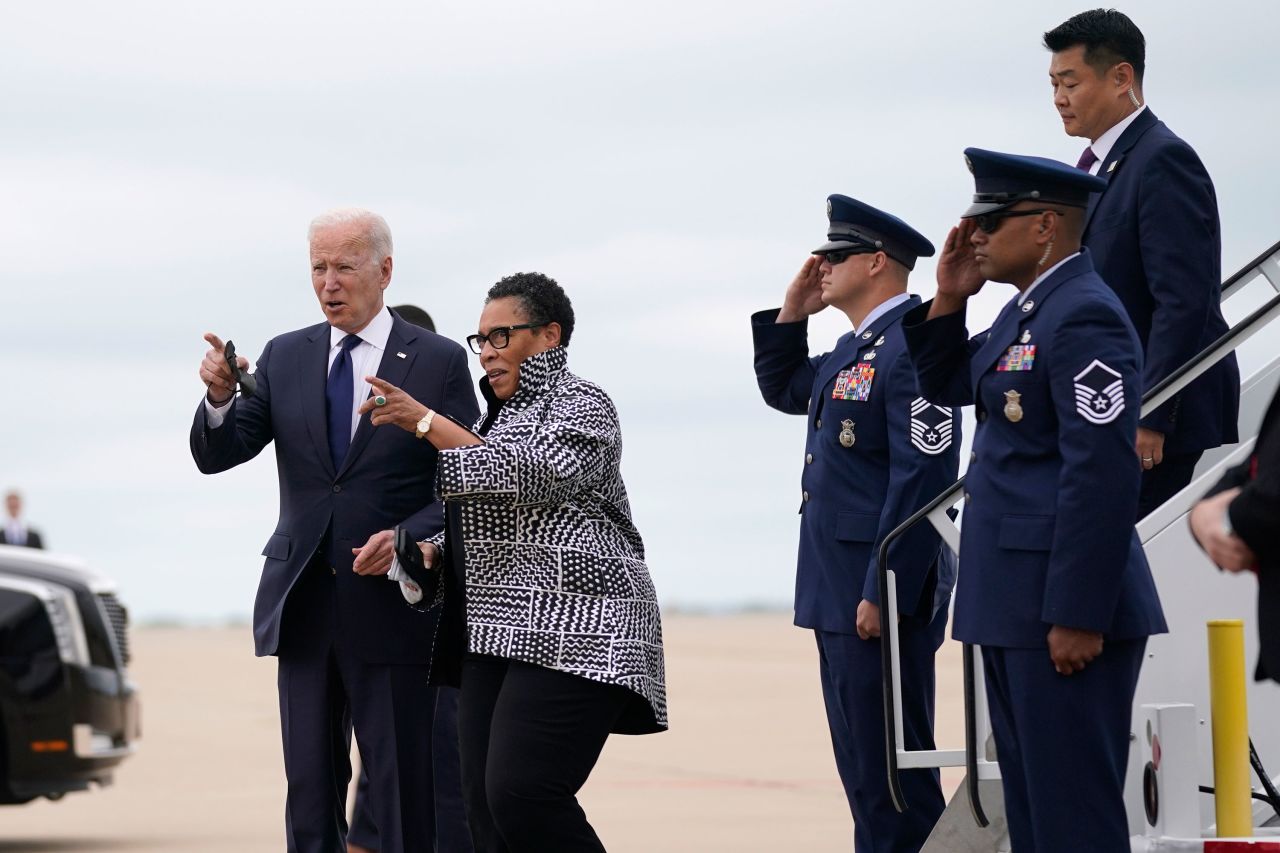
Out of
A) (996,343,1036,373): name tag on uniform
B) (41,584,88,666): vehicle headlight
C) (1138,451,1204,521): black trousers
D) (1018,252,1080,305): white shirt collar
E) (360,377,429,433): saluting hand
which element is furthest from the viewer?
(41,584,88,666): vehicle headlight

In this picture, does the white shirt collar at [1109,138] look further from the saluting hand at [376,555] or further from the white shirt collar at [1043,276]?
the saluting hand at [376,555]

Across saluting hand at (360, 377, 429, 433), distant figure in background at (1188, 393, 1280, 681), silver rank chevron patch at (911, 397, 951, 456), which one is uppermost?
saluting hand at (360, 377, 429, 433)

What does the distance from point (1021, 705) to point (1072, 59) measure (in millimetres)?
1947

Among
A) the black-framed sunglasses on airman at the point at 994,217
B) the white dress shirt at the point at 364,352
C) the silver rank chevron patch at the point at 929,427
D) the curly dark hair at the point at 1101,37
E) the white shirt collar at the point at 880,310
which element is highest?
the curly dark hair at the point at 1101,37

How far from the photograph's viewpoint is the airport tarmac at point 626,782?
9.05 m

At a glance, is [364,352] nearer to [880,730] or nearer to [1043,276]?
[880,730]

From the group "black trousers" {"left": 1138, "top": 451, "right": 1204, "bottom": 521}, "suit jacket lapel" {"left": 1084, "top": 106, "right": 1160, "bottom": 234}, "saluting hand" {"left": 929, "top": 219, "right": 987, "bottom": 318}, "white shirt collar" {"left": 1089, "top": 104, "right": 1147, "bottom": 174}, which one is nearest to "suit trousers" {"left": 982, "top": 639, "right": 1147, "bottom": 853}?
"saluting hand" {"left": 929, "top": 219, "right": 987, "bottom": 318}

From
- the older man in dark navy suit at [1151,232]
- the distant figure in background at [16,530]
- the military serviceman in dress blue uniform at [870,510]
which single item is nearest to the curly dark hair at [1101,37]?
the older man in dark navy suit at [1151,232]

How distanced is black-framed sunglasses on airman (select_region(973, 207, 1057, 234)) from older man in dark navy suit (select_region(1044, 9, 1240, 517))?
2.56 feet

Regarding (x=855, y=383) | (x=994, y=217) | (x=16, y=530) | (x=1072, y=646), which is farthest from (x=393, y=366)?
(x=16, y=530)

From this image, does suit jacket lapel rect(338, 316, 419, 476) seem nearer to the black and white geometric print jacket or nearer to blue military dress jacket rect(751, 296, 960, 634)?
the black and white geometric print jacket

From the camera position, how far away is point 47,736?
7785 millimetres

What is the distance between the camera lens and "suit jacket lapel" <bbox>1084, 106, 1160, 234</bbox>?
5.11 meters

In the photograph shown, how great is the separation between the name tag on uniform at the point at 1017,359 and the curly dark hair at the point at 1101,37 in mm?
1301
